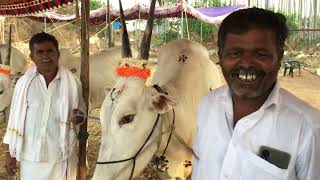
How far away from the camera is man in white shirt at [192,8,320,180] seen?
1570 millimetres

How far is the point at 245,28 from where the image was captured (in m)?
1.74

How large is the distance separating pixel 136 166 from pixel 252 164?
3.93 feet

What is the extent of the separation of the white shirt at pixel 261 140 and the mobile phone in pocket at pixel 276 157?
2cm

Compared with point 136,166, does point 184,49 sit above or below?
above

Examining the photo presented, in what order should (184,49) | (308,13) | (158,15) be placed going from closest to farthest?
(184,49), (308,13), (158,15)

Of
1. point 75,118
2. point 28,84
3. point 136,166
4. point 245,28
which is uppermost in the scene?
→ point 245,28

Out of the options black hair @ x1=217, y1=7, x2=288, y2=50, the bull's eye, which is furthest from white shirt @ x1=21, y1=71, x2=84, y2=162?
black hair @ x1=217, y1=7, x2=288, y2=50

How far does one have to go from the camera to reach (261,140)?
1641mm

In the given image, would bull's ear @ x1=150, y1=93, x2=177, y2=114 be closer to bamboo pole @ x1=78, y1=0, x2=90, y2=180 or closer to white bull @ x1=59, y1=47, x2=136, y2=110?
bamboo pole @ x1=78, y1=0, x2=90, y2=180

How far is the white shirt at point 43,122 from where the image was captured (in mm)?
3213

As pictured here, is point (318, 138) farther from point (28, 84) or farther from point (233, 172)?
point (28, 84)

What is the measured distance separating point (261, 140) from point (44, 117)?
80.3 inches

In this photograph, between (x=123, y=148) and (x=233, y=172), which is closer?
(x=233, y=172)

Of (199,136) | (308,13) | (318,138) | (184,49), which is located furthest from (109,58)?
(318,138)
